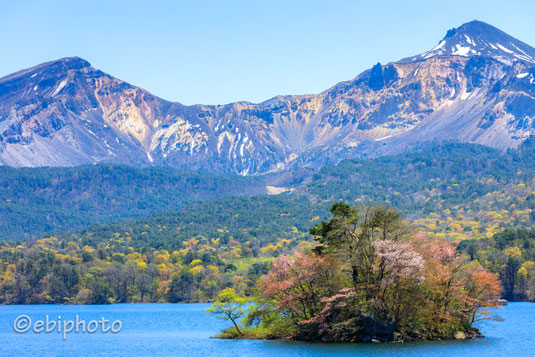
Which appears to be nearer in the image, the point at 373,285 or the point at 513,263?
the point at 373,285

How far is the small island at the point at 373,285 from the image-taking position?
7075cm

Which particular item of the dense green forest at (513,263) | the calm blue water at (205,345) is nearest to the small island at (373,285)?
the calm blue water at (205,345)

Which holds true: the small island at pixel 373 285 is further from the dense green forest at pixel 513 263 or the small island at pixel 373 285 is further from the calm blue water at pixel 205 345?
the dense green forest at pixel 513 263

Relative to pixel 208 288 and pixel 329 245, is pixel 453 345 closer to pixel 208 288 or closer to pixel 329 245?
pixel 329 245

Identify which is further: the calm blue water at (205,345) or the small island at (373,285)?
the small island at (373,285)

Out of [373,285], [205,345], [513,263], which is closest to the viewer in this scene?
[373,285]

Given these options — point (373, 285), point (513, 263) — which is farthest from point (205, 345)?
point (513, 263)

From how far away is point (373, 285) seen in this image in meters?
70.9

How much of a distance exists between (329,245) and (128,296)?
12994 cm

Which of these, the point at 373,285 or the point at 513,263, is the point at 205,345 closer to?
the point at 373,285

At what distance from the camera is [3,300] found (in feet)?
630

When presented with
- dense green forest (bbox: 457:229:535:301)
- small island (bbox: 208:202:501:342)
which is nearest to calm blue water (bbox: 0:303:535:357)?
small island (bbox: 208:202:501:342)

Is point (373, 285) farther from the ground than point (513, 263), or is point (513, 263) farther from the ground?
point (373, 285)

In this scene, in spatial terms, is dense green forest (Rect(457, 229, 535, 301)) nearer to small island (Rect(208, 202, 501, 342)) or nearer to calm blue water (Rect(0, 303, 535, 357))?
calm blue water (Rect(0, 303, 535, 357))
